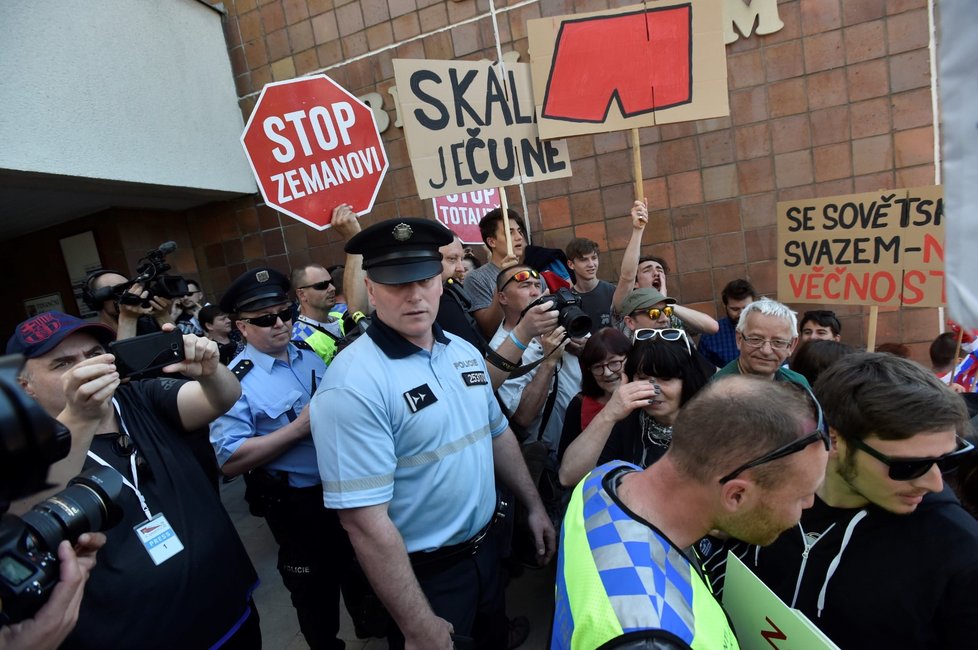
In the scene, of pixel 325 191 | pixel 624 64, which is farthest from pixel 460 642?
pixel 624 64

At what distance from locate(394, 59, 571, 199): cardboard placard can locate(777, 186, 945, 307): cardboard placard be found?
147cm

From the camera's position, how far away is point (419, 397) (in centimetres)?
160

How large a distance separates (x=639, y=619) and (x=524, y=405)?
1645 millimetres

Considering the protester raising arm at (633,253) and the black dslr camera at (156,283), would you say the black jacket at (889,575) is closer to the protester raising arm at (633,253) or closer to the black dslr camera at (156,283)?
the protester raising arm at (633,253)

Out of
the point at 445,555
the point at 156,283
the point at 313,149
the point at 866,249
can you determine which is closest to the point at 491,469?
the point at 445,555

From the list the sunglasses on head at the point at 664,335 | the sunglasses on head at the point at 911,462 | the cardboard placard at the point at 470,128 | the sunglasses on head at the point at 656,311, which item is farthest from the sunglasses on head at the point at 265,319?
the sunglasses on head at the point at 911,462

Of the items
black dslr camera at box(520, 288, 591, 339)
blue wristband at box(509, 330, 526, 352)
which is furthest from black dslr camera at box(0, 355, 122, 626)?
black dslr camera at box(520, 288, 591, 339)

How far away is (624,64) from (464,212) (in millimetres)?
2174

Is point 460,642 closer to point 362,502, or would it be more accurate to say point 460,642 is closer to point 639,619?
point 362,502

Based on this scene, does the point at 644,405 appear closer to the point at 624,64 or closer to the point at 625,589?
the point at 625,589

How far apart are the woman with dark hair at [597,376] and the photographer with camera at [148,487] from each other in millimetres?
1442

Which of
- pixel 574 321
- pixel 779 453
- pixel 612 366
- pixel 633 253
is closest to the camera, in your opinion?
pixel 779 453

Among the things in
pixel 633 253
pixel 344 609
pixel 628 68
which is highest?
pixel 628 68

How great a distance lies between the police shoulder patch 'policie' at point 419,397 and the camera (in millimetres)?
1577
